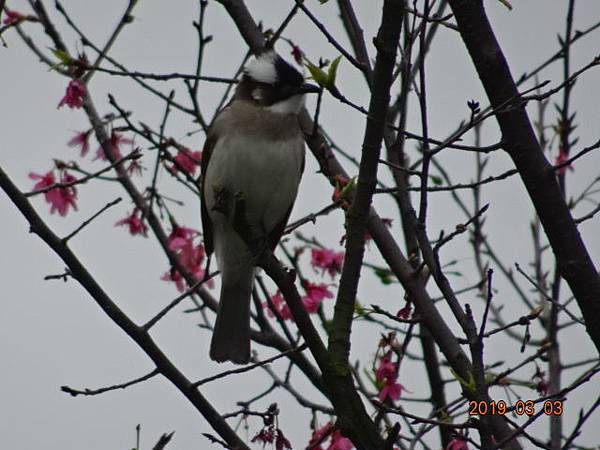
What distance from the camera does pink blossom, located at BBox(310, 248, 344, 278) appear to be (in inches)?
258

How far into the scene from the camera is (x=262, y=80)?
582 centimetres

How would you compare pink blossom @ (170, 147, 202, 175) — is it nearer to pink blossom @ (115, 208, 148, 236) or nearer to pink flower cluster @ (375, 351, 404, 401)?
pink blossom @ (115, 208, 148, 236)

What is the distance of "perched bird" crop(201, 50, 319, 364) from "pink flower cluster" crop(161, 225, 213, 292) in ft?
0.91

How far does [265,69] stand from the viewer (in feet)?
19.1

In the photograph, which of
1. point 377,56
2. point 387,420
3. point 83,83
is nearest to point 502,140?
point 377,56

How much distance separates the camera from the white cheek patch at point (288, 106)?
5672 mm

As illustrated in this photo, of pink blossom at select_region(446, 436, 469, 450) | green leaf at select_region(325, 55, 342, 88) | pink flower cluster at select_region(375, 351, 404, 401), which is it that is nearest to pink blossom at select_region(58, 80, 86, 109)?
pink flower cluster at select_region(375, 351, 404, 401)

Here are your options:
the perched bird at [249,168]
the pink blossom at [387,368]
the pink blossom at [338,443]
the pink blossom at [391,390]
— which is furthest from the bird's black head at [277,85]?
the pink blossom at [338,443]

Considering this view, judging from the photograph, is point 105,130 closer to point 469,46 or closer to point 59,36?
point 59,36

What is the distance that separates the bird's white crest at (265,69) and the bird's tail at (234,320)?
3.82 feet

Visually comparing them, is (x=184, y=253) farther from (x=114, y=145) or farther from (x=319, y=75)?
(x=319, y=75)

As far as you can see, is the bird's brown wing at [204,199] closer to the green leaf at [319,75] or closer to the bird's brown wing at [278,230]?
the bird's brown wing at [278,230]

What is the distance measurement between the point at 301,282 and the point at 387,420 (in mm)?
1376

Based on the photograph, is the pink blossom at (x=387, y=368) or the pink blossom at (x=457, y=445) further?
the pink blossom at (x=387, y=368)
